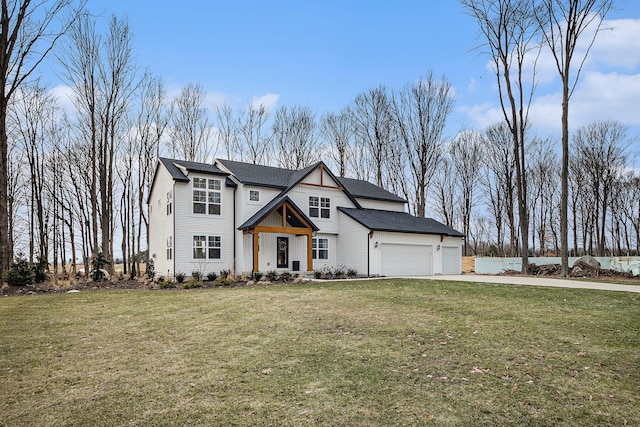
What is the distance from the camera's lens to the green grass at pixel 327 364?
15.4ft

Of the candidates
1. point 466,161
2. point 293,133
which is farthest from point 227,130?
point 466,161

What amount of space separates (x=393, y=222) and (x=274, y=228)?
808 centimetres

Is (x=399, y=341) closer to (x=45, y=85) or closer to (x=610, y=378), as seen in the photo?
(x=610, y=378)

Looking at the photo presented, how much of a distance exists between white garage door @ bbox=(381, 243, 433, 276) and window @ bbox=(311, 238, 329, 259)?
3.68 meters

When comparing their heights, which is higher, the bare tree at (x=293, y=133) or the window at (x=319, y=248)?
the bare tree at (x=293, y=133)

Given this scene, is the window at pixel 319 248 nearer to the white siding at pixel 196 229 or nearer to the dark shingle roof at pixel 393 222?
the dark shingle roof at pixel 393 222

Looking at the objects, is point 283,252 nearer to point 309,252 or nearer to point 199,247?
point 309,252

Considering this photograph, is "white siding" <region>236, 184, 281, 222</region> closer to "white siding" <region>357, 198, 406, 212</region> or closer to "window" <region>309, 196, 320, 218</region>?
"window" <region>309, 196, 320, 218</region>

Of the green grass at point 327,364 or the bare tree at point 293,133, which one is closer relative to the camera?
the green grass at point 327,364

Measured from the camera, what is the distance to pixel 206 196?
21.8 m

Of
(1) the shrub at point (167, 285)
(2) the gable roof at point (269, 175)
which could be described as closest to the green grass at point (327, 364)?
Answer: (1) the shrub at point (167, 285)

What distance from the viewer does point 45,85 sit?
29.2 metres

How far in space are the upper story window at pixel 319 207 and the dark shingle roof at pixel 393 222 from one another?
→ 2.72 feet

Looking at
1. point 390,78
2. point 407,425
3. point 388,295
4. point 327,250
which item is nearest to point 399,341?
point 407,425
